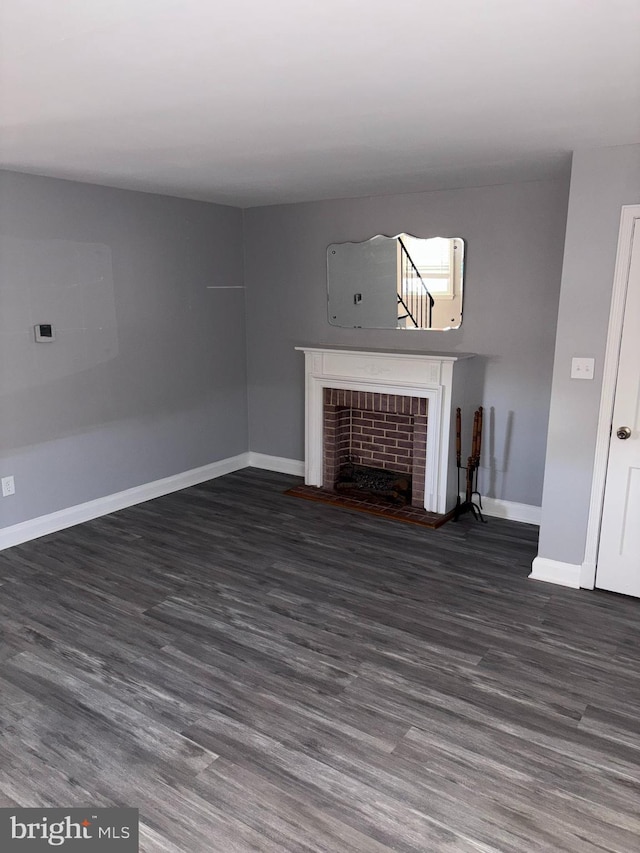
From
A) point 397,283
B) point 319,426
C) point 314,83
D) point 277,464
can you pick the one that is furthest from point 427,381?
point 314,83

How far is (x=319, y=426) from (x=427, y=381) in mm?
1021

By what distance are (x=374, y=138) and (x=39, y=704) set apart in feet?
9.21

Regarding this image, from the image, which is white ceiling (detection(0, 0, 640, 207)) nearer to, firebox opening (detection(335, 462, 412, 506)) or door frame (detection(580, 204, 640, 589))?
door frame (detection(580, 204, 640, 589))

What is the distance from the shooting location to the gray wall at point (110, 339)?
13.0 ft

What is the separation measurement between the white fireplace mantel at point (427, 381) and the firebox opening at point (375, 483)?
31 centimetres

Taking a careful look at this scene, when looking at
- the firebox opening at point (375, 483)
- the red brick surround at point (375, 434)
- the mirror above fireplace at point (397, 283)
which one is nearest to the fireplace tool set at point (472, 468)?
the red brick surround at point (375, 434)

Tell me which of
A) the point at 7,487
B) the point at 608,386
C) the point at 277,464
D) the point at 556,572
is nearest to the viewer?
the point at 608,386

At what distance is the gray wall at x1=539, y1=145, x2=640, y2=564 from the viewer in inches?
125

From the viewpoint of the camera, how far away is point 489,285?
442 cm

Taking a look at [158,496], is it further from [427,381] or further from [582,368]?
[582,368]

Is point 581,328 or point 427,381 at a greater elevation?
point 581,328

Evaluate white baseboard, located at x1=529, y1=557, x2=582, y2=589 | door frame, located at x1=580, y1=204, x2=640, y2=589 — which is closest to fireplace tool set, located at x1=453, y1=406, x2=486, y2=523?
white baseboard, located at x1=529, y1=557, x2=582, y2=589

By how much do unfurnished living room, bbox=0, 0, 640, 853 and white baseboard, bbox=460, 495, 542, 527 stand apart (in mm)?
19

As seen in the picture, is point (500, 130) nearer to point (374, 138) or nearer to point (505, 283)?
point (374, 138)
